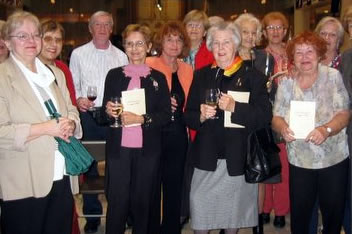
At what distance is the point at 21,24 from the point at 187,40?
1.60m

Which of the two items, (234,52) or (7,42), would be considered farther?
(234,52)

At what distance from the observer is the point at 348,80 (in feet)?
10.5

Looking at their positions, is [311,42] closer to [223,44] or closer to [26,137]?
[223,44]

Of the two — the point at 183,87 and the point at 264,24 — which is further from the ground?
the point at 264,24

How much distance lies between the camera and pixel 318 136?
116 inches

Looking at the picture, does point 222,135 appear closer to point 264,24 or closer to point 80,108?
point 80,108

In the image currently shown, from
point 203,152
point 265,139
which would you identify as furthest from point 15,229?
point 265,139

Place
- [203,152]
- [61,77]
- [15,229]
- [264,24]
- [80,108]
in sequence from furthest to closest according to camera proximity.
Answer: [264,24]
[80,108]
[203,152]
[61,77]
[15,229]

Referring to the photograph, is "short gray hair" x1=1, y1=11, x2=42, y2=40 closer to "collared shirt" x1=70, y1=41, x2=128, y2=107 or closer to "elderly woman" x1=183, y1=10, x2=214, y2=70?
"collared shirt" x1=70, y1=41, x2=128, y2=107

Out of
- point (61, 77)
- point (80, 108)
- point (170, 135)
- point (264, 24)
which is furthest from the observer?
point (264, 24)

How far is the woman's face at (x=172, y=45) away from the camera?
365 centimetres

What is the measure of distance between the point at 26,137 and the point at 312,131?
72.8 inches

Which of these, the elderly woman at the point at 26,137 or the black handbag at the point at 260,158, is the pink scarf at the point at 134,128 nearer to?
the elderly woman at the point at 26,137

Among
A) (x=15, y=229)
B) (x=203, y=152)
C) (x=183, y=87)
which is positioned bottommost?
(x=15, y=229)
